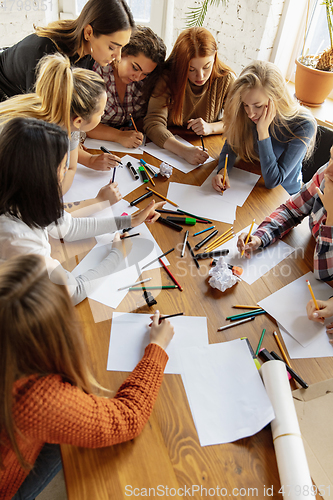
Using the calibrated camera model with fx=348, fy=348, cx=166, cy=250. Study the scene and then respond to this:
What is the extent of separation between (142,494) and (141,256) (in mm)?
676


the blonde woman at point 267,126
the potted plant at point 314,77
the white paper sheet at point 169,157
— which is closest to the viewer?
the blonde woman at point 267,126

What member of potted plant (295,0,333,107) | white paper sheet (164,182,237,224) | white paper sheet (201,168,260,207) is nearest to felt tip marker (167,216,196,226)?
white paper sheet (164,182,237,224)

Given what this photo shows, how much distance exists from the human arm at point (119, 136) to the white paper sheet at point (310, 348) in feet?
3.75

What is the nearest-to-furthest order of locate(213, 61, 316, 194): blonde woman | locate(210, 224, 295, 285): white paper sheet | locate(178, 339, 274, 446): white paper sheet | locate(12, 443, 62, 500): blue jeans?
locate(178, 339, 274, 446): white paper sheet < locate(12, 443, 62, 500): blue jeans < locate(210, 224, 295, 285): white paper sheet < locate(213, 61, 316, 194): blonde woman

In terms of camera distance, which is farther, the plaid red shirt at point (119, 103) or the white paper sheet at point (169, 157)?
the plaid red shirt at point (119, 103)

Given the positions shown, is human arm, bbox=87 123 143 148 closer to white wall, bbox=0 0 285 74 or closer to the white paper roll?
Result: the white paper roll

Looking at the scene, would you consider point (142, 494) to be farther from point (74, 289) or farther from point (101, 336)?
point (74, 289)

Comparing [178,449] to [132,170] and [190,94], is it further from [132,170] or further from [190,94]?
[190,94]

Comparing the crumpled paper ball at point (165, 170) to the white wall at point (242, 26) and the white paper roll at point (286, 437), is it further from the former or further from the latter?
the white wall at point (242, 26)

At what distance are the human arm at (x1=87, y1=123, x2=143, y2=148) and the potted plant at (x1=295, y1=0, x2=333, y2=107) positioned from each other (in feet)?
5.19

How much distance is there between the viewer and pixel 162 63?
180 centimetres

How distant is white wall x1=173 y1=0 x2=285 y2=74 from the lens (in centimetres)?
259

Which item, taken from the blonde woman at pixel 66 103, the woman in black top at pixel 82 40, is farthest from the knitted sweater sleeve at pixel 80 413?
Answer: the woman in black top at pixel 82 40

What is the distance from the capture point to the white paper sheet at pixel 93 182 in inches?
55.6
